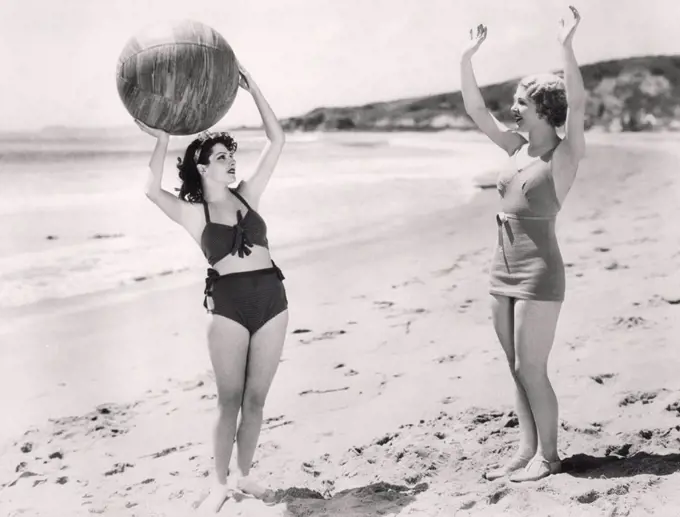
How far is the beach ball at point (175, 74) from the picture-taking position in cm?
279

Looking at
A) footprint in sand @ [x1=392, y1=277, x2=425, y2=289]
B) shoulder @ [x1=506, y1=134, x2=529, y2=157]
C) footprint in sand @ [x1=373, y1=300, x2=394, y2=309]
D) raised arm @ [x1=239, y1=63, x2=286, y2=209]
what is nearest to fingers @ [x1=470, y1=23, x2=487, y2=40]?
shoulder @ [x1=506, y1=134, x2=529, y2=157]

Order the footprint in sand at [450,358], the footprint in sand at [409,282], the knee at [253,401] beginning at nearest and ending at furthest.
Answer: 1. the knee at [253,401]
2. the footprint in sand at [450,358]
3. the footprint in sand at [409,282]

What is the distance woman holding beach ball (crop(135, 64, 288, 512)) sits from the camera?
112 inches

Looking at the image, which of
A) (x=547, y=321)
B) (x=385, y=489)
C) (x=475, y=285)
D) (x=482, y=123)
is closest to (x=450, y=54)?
(x=475, y=285)

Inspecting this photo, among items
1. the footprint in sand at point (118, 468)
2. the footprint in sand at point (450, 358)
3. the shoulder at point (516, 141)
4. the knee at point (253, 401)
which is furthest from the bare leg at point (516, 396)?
the footprint in sand at point (118, 468)

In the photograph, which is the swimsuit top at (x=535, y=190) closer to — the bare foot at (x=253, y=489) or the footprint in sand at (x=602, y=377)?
the footprint in sand at (x=602, y=377)

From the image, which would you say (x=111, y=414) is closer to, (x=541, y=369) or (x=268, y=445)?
(x=268, y=445)

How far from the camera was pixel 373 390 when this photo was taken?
12.9 feet

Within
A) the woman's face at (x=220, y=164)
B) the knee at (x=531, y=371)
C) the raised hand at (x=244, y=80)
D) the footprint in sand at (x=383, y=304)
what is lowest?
the footprint in sand at (x=383, y=304)

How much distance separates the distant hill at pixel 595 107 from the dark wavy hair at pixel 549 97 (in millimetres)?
1927

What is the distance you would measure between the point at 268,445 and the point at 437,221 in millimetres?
3625

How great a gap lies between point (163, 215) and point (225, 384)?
3.55 m

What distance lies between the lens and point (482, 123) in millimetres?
3000

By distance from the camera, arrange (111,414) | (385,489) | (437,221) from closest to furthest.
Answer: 1. (385,489)
2. (111,414)
3. (437,221)
